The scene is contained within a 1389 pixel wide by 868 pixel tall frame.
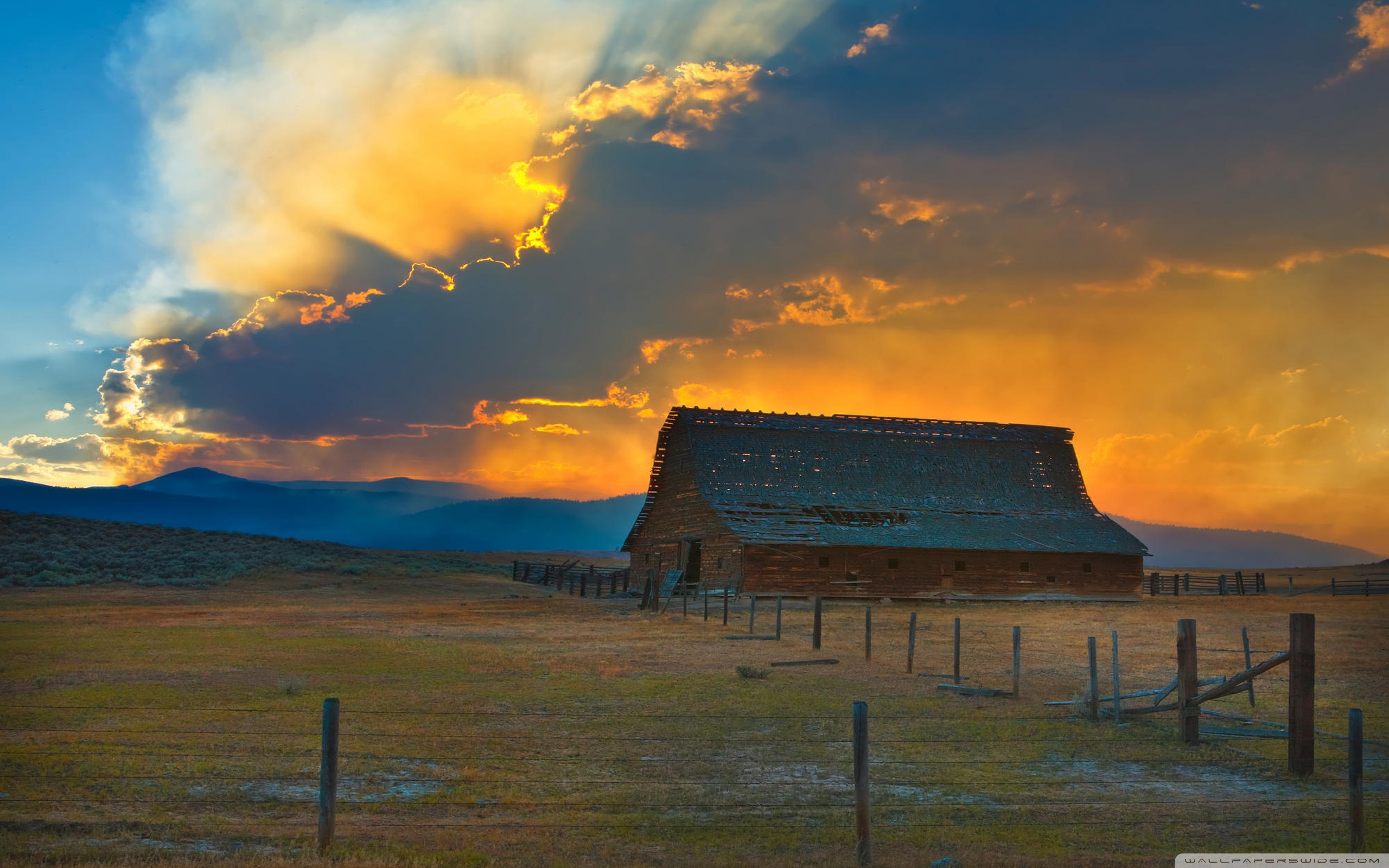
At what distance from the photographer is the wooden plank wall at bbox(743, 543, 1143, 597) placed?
45219 millimetres

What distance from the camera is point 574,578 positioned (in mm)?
58438

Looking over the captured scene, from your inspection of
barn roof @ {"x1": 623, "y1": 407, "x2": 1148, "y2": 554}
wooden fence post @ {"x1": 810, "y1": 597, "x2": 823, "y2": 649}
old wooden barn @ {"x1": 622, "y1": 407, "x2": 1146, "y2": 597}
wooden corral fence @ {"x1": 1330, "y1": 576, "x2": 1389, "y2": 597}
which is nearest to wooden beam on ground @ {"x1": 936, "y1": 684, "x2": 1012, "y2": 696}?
wooden fence post @ {"x1": 810, "y1": 597, "x2": 823, "y2": 649}

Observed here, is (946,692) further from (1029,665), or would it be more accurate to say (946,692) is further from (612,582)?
(612,582)

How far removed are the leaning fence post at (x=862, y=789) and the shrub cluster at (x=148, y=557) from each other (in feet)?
153

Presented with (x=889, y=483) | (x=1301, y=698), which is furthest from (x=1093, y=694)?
(x=889, y=483)

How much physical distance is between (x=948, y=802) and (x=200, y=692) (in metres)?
13.1

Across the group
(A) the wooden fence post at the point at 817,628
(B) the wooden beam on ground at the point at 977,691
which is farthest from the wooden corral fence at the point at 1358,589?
(B) the wooden beam on ground at the point at 977,691

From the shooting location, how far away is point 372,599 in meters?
47.4

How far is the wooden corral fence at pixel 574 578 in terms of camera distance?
53.5 m

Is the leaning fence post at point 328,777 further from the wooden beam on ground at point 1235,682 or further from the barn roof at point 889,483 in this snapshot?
the barn roof at point 889,483

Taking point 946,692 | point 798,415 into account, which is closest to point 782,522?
point 798,415

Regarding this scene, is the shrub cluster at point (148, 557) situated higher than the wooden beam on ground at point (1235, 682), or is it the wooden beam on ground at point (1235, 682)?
the wooden beam on ground at point (1235, 682)

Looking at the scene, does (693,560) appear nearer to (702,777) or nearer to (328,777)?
(702,777)

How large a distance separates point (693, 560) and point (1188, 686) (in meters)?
36.1
